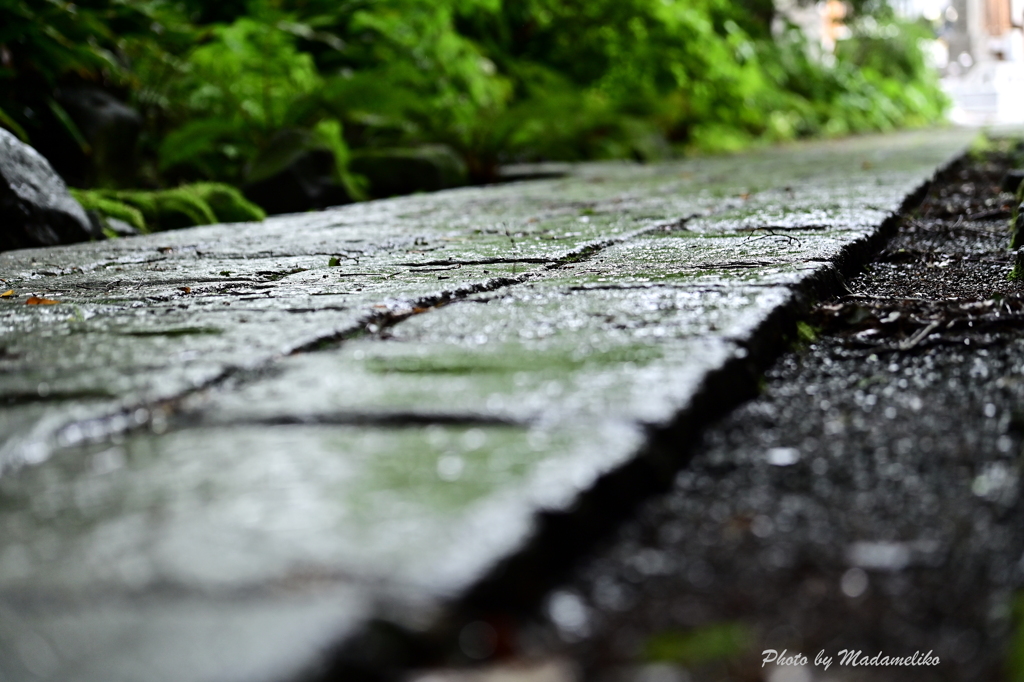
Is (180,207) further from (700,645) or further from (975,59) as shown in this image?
(975,59)

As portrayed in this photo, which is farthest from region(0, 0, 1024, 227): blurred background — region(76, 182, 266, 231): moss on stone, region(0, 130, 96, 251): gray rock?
region(0, 130, 96, 251): gray rock

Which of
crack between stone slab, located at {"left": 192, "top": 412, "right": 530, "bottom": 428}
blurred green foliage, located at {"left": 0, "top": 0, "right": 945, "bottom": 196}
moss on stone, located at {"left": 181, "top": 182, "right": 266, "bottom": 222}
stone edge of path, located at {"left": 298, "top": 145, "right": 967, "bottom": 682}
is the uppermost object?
blurred green foliage, located at {"left": 0, "top": 0, "right": 945, "bottom": 196}

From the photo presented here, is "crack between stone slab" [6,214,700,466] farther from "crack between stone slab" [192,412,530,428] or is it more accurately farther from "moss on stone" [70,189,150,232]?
"moss on stone" [70,189,150,232]

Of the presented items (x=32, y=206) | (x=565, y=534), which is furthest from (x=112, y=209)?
(x=565, y=534)

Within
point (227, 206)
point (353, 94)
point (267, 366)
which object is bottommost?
point (227, 206)

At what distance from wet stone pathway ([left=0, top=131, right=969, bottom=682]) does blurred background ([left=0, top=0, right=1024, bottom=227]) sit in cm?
289

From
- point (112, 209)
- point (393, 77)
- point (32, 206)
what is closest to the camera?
point (32, 206)

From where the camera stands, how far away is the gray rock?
3381 millimetres

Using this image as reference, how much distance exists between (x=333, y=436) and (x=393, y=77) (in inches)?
241

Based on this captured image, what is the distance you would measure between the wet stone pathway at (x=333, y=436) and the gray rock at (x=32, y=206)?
138cm

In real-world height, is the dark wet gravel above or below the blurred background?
below

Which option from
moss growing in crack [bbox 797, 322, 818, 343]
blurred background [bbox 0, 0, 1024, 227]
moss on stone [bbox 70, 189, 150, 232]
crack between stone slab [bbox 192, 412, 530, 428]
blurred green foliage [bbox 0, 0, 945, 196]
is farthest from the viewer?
blurred green foliage [bbox 0, 0, 945, 196]

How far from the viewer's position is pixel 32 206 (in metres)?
3.43

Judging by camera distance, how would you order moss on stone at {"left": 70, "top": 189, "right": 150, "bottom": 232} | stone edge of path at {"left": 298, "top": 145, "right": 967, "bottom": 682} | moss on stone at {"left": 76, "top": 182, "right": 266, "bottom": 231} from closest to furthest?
stone edge of path at {"left": 298, "top": 145, "right": 967, "bottom": 682} → moss on stone at {"left": 70, "top": 189, "right": 150, "bottom": 232} → moss on stone at {"left": 76, "top": 182, "right": 266, "bottom": 231}
